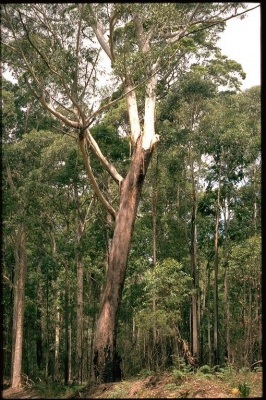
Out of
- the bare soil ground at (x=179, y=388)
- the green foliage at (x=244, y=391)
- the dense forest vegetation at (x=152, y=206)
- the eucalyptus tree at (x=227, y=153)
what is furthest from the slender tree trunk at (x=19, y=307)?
the green foliage at (x=244, y=391)

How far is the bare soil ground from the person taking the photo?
603 centimetres

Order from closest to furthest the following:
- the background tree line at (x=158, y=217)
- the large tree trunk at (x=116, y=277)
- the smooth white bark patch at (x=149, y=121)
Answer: the large tree trunk at (x=116, y=277)
the smooth white bark patch at (x=149, y=121)
the background tree line at (x=158, y=217)

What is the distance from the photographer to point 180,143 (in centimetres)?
1859

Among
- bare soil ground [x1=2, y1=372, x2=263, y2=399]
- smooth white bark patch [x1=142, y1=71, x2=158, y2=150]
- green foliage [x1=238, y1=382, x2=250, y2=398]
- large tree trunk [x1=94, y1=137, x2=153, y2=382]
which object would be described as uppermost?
smooth white bark patch [x1=142, y1=71, x2=158, y2=150]

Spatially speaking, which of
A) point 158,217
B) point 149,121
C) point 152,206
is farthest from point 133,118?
point 158,217

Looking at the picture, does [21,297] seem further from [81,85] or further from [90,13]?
[90,13]

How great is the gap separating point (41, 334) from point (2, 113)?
1112 cm

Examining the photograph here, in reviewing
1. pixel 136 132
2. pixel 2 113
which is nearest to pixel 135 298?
pixel 2 113

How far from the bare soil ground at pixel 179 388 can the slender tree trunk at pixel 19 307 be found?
8.15m

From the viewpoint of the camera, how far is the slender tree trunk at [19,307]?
14.9 meters

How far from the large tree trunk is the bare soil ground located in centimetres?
117

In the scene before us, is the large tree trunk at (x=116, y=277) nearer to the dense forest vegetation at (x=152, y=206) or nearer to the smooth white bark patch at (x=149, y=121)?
the smooth white bark patch at (x=149, y=121)

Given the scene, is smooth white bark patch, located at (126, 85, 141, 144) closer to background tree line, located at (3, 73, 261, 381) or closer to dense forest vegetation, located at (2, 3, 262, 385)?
dense forest vegetation, located at (2, 3, 262, 385)

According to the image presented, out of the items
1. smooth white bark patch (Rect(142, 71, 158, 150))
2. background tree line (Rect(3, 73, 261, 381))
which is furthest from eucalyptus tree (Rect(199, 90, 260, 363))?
smooth white bark patch (Rect(142, 71, 158, 150))
